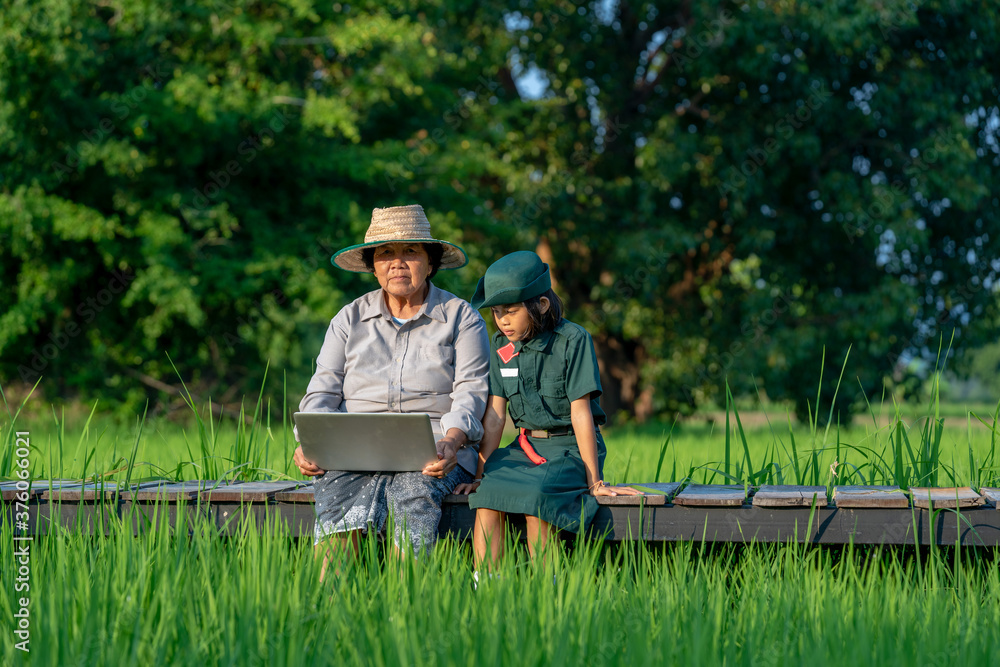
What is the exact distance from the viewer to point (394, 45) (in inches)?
482

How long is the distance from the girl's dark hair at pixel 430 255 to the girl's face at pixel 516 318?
1.55ft

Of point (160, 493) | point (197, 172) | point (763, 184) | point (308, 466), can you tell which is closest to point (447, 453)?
point (308, 466)

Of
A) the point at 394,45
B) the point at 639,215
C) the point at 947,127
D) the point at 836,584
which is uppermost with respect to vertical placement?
the point at 394,45

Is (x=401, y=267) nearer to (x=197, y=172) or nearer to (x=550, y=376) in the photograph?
(x=550, y=376)

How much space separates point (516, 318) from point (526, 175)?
38.5 feet

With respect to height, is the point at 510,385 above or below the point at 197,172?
below

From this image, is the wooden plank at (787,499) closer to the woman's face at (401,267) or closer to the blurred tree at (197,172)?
the woman's face at (401,267)

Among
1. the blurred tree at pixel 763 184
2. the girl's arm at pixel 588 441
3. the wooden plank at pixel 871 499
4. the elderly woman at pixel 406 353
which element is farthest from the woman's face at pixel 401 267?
the blurred tree at pixel 763 184

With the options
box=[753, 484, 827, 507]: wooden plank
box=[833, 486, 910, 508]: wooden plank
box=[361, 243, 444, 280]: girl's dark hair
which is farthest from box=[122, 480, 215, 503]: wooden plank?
box=[833, 486, 910, 508]: wooden plank

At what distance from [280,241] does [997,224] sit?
10.6 meters

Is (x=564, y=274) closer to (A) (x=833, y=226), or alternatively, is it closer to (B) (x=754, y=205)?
(B) (x=754, y=205)

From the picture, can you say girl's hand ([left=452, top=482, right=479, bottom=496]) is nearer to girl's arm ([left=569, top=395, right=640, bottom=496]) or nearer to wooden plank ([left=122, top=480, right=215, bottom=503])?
girl's arm ([left=569, top=395, right=640, bottom=496])

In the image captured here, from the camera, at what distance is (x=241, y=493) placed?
324 cm

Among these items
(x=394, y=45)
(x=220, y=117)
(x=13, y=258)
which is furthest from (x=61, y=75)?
(x=394, y=45)
